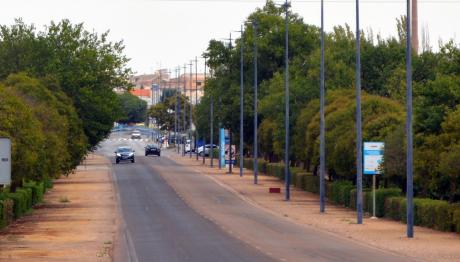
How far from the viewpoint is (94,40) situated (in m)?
94.4

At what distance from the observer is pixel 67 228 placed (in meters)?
48.5

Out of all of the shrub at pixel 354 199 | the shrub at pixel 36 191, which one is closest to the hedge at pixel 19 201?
the shrub at pixel 36 191

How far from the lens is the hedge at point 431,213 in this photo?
45406 mm

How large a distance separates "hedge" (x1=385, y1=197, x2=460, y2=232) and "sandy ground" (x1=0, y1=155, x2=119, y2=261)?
12.3 metres

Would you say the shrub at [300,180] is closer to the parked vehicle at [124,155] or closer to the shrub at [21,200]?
the shrub at [21,200]

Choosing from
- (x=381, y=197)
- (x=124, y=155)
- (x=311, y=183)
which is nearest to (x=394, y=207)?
(x=381, y=197)

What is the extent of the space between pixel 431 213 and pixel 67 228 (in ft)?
47.0

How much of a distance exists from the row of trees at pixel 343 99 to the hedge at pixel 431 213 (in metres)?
0.98

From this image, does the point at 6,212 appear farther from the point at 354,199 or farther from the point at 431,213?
the point at 354,199

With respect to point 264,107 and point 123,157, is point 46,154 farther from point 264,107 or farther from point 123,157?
point 123,157

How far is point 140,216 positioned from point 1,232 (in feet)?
36.9

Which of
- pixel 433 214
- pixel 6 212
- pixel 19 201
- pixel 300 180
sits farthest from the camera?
pixel 300 180

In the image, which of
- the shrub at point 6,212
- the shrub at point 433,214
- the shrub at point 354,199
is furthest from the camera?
the shrub at point 354,199

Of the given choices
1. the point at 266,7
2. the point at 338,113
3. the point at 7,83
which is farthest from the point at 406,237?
the point at 266,7
